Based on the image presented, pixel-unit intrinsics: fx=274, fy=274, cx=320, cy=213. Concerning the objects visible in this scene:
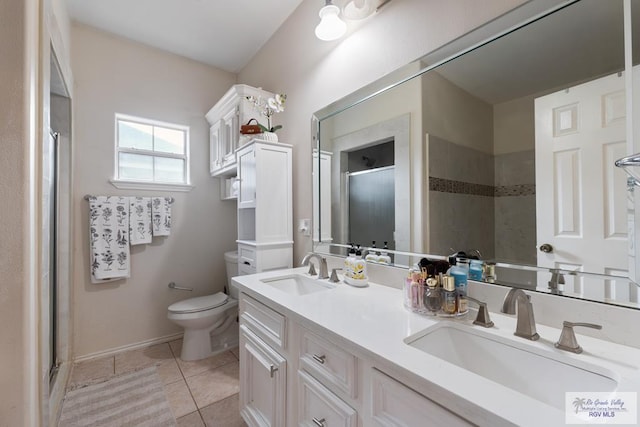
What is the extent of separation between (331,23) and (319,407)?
190 cm

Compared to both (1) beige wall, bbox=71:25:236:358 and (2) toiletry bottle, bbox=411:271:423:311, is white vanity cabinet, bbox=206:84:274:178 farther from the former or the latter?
(2) toiletry bottle, bbox=411:271:423:311

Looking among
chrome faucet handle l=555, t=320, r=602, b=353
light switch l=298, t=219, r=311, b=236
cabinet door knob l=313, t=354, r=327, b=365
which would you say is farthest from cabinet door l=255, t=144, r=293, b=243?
chrome faucet handle l=555, t=320, r=602, b=353

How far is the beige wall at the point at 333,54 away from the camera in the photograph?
3.97ft

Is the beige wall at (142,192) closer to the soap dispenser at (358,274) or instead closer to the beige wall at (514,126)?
the soap dispenser at (358,274)

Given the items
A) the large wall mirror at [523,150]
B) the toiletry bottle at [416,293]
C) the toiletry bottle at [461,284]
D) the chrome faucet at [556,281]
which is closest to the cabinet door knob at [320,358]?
Answer: the toiletry bottle at [416,293]

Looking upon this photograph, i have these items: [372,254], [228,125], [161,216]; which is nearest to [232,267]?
[161,216]

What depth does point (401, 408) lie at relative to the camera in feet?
2.20

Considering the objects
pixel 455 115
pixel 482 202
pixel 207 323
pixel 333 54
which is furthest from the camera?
pixel 207 323

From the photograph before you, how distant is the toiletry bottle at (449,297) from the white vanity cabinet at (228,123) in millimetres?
1936

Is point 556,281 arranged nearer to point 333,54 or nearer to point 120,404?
point 333,54

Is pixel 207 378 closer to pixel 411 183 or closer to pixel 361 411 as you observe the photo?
pixel 361 411

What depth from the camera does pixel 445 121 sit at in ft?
4.06

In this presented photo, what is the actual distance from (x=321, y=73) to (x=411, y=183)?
1.09 metres

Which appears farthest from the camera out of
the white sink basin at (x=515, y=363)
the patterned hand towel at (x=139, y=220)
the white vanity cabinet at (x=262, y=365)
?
the patterned hand towel at (x=139, y=220)
